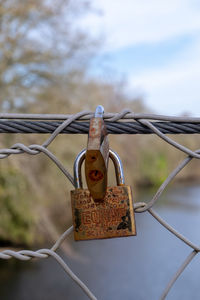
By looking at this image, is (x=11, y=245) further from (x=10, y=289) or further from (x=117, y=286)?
(x=117, y=286)

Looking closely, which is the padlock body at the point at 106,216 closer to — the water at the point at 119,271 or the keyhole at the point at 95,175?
the keyhole at the point at 95,175

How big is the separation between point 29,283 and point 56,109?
87.5 inches

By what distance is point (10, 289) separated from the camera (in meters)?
4.26

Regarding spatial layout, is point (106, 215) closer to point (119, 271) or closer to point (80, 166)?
point (80, 166)

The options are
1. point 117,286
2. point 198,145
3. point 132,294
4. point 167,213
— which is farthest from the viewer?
point 198,145

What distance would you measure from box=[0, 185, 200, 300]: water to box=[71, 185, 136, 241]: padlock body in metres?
3.42

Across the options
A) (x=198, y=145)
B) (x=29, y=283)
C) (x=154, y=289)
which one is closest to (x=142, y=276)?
(x=154, y=289)

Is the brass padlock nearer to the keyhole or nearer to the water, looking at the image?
the keyhole

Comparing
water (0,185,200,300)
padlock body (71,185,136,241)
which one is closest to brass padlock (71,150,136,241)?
padlock body (71,185,136,241)

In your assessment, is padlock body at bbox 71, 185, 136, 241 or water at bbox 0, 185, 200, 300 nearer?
padlock body at bbox 71, 185, 136, 241

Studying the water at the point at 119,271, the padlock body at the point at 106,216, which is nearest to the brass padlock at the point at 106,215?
the padlock body at the point at 106,216

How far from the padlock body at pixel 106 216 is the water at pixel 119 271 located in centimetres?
342

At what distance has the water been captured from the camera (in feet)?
13.0

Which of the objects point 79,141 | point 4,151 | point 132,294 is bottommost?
point 132,294
